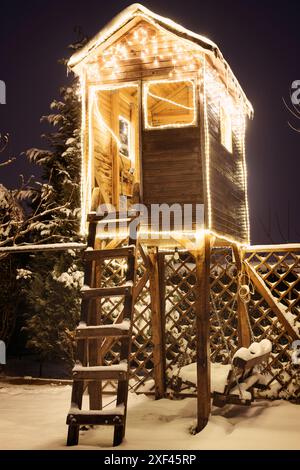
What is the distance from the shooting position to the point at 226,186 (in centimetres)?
675

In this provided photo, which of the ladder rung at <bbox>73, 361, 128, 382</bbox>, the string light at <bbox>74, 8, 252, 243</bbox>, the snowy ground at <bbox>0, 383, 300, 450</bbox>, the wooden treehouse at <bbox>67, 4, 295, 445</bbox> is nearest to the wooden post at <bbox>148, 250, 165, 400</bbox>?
the wooden treehouse at <bbox>67, 4, 295, 445</bbox>

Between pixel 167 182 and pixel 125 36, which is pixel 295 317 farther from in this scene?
pixel 125 36

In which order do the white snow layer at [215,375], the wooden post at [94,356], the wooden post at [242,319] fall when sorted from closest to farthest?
the wooden post at [94,356] → the white snow layer at [215,375] → the wooden post at [242,319]

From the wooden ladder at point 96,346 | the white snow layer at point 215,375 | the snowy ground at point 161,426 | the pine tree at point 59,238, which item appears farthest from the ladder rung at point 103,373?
the pine tree at point 59,238

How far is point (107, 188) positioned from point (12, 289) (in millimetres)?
6683

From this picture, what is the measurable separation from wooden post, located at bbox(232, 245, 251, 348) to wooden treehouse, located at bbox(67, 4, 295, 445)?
0.01 m

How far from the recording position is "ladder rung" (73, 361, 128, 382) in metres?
4.43

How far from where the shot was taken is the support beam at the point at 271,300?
626 centimetres

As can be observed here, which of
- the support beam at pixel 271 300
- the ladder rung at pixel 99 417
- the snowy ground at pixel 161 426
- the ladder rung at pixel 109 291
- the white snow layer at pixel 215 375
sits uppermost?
the ladder rung at pixel 109 291

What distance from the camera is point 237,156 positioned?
25.4 feet

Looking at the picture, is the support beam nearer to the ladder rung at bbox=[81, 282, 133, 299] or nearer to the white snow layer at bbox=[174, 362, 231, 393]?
the white snow layer at bbox=[174, 362, 231, 393]

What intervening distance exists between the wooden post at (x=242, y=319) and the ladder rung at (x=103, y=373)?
2.50m

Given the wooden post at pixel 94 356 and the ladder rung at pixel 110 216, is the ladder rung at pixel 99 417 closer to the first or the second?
the wooden post at pixel 94 356
